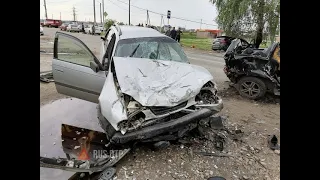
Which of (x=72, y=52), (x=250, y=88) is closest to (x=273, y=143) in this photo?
(x=250, y=88)

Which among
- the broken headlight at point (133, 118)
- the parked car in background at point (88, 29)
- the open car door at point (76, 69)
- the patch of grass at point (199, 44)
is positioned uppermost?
the parked car in background at point (88, 29)

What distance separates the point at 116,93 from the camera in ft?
12.7

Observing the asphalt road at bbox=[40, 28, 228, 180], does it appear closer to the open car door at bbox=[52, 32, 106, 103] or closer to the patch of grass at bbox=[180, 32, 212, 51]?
the open car door at bbox=[52, 32, 106, 103]

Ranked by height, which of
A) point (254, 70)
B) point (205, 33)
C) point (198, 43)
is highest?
point (205, 33)

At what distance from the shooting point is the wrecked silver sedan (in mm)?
3699

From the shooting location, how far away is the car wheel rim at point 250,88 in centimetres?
696

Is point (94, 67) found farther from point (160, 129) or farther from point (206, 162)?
point (206, 162)

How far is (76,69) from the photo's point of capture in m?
5.11

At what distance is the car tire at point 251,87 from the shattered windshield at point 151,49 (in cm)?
248

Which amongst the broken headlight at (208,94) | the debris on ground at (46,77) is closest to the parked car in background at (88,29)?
the debris on ground at (46,77)

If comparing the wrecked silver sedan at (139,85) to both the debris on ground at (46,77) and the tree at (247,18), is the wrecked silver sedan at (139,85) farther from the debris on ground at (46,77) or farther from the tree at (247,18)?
→ the tree at (247,18)

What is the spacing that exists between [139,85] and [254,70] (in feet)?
13.2
